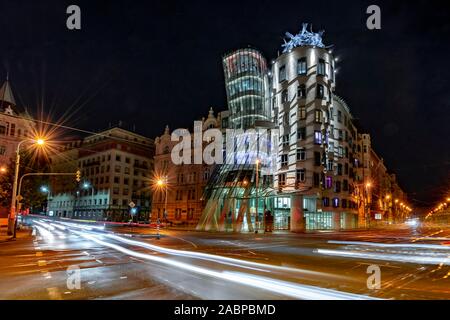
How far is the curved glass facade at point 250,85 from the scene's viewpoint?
6388 cm

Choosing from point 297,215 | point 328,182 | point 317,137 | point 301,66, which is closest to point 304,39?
point 301,66

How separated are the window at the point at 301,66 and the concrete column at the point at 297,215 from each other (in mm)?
18980

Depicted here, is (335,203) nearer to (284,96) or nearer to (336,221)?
(336,221)

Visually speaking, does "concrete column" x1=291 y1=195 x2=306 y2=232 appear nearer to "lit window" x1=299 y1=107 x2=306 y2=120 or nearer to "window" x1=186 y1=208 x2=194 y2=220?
"lit window" x1=299 y1=107 x2=306 y2=120

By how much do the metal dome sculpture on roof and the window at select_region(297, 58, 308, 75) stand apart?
291cm

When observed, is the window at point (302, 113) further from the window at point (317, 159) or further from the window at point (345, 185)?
the window at point (345, 185)

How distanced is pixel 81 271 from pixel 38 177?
37.3 metres

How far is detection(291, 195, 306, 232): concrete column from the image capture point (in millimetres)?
47634

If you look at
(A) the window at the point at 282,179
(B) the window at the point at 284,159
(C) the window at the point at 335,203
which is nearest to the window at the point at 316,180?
(A) the window at the point at 282,179

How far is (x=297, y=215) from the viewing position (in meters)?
48.4

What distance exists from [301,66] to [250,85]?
12.5 m

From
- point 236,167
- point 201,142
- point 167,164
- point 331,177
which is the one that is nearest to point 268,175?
point 236,167

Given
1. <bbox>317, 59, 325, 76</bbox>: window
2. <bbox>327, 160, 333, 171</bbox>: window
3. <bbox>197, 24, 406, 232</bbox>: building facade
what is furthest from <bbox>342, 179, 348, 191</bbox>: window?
<bbox>317, 59, 325, 76</bbox>: window
